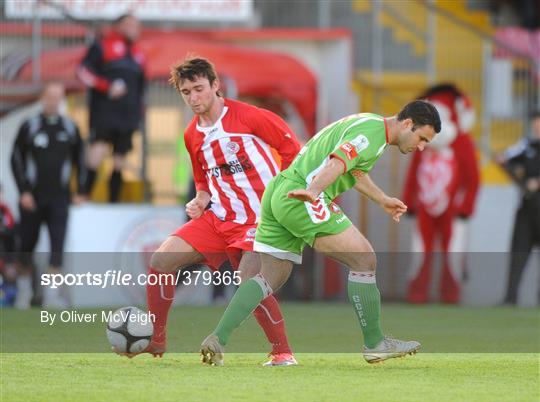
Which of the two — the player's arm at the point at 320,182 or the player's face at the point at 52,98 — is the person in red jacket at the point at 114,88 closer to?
the player's face at the point at 52,98

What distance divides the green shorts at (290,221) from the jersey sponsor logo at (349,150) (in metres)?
0.40

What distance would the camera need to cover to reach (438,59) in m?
21.5

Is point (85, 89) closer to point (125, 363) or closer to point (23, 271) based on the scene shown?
point (23, 271)

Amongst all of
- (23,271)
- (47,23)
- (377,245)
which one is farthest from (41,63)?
(377,245)

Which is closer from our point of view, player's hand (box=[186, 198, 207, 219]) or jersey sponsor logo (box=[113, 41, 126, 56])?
player's hand (box=[186, 198, 207, 219])

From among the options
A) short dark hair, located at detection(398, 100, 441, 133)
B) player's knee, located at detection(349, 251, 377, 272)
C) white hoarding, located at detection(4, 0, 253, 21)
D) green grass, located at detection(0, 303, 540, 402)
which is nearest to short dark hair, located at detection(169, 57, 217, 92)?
short dark hair, located at detection(398, 100, 441, 133)

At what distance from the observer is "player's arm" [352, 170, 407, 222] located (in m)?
10.0

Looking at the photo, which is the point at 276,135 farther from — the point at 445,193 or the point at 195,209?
the point at 445,193

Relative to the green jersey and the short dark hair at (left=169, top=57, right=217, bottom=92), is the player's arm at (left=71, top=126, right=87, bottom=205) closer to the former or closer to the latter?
the short dark hair at (left=169, top=57, right=217, bottom=92)

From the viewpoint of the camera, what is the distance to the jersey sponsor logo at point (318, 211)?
9.84 meters

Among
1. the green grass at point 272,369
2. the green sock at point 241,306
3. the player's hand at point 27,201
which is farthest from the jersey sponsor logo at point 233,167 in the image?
the player's hand at point 27,201

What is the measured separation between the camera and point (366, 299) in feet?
32.9

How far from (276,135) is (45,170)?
7.07 m

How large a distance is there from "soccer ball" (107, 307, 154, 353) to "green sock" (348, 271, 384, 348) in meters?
1.44
